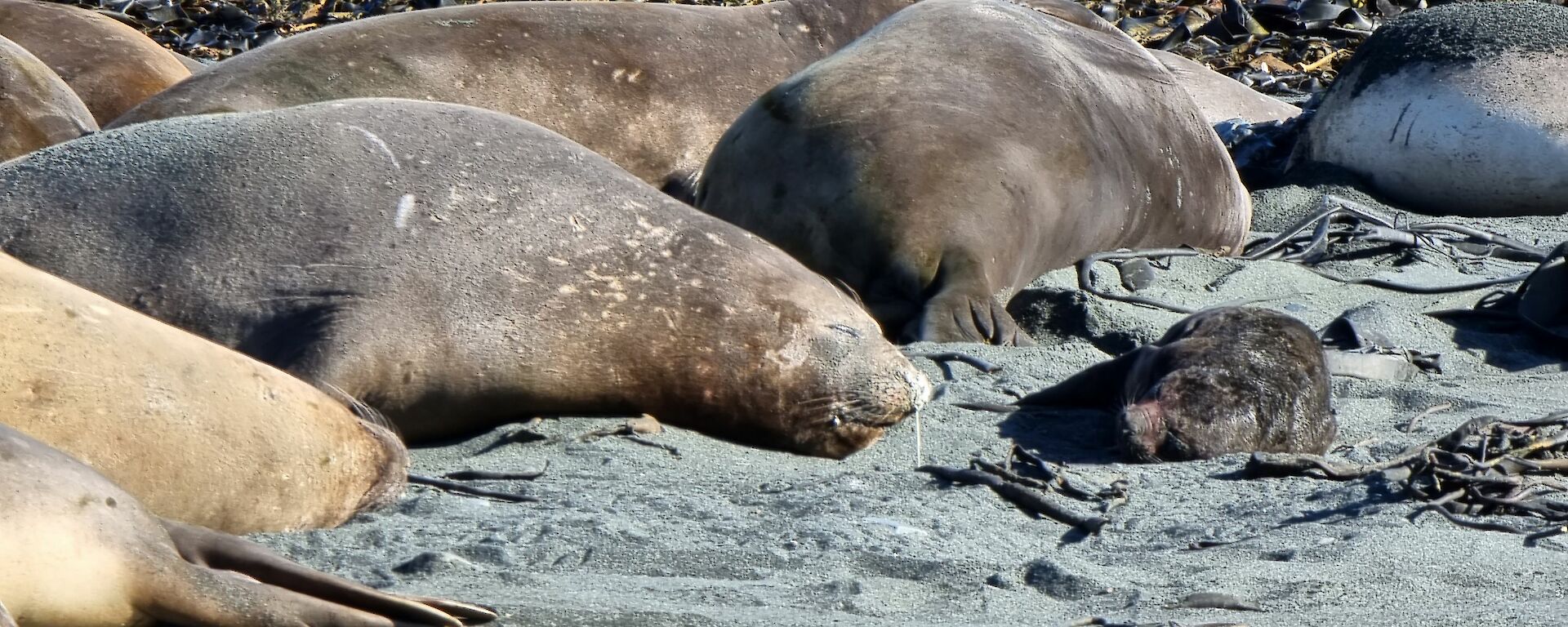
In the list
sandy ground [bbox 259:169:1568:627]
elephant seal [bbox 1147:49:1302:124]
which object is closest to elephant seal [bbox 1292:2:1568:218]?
elephant seal [bbox 1147:49:1302:124]

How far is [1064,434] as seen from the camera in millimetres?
3527

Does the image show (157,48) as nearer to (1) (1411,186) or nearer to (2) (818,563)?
(1) (1411,186)

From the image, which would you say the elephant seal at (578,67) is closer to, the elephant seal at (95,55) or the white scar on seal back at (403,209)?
the elephant seal at (95,55)

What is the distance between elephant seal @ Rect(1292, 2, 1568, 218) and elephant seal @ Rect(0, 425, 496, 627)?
491 cm

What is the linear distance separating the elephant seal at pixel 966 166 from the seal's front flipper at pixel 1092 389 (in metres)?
0.41

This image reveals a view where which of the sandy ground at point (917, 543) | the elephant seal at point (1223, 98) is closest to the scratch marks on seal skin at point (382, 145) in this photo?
the sandy ground at point (917, 543)

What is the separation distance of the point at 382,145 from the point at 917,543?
1404 mm

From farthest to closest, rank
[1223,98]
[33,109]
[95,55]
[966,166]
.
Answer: [1223,98] → [95,55] → [33,109] → [966,166]

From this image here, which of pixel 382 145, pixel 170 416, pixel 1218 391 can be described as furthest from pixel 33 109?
pixel 1218 391

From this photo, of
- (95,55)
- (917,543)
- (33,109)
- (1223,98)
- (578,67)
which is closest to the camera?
(917,543)

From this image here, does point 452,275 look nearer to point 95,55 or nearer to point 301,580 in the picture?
point 301,580

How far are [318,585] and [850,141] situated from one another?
267 centimetres

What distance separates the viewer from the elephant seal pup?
3.37m

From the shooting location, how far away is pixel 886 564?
2.51 metres
